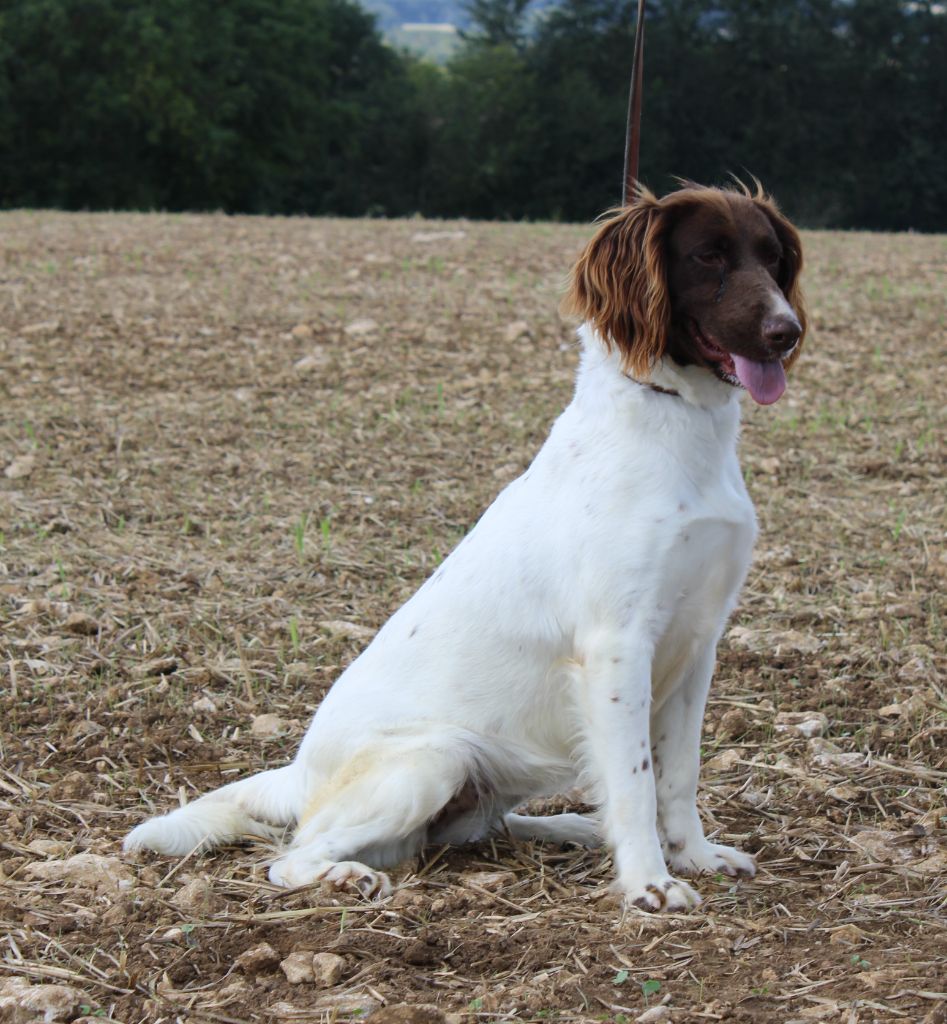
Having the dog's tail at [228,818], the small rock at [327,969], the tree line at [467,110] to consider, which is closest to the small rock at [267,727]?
the dog's tail at [228,818]

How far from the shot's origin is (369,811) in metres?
3.11

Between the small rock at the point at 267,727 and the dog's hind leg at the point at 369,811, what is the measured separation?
3.03 feet

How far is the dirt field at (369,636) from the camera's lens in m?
2.70

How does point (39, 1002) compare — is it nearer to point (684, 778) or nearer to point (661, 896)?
point (661, 896)

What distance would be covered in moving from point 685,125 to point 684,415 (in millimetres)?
38036

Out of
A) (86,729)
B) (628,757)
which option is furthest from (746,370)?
(86,729)

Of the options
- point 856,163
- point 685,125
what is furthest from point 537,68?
point 856,163

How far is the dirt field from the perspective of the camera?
270 cm

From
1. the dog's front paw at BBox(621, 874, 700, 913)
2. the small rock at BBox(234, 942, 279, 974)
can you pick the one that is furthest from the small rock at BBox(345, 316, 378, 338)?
the small rock at BBox(234, 942, 279, 974)

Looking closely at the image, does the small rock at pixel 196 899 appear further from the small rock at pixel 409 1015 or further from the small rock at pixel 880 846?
the small rock at pixel 880 846

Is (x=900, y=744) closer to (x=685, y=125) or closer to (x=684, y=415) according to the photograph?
(x=684, y=415)

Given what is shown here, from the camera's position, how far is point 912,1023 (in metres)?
2.36

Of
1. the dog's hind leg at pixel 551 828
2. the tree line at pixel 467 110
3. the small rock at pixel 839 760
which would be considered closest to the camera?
the dog's hind leg at pixel 551 828

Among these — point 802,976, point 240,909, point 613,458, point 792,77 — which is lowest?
point 240,909
